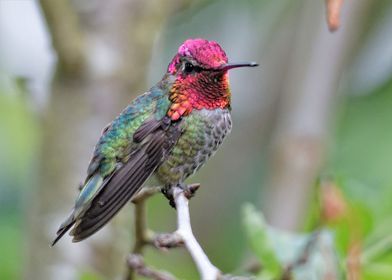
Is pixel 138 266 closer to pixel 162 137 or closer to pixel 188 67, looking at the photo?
pixel 162 137

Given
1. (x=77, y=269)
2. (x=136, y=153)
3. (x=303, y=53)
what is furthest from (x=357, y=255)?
(x=303, y=53)

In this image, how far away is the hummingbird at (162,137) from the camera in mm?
1583

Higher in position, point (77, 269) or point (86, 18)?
point (86, 18)

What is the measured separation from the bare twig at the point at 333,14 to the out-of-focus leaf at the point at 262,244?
0.87 m

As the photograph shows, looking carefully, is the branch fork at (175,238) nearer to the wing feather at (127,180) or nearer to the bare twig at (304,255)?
the wing feather at (127,180)

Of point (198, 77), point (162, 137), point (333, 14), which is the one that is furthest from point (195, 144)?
point (333, 14)

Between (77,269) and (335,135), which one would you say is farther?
(335,135)

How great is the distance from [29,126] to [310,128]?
2.30m

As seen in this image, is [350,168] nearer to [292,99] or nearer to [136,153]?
[292,99]

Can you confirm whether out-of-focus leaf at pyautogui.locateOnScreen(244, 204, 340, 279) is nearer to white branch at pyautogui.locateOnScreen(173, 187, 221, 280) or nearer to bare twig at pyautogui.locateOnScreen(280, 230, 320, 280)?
bare twig at pyautogui.locateOnScreen(280, 230, 320, 280)

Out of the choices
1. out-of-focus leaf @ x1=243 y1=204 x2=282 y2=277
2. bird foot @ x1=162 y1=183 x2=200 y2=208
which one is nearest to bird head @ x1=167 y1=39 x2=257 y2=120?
bird foot @ x1=162 y1=183 x2=200 y2=208

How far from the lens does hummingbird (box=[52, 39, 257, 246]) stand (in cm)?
158

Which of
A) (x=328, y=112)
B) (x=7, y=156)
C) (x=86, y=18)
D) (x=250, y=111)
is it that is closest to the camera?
(x=86, y=18)

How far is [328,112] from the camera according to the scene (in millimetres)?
3600
